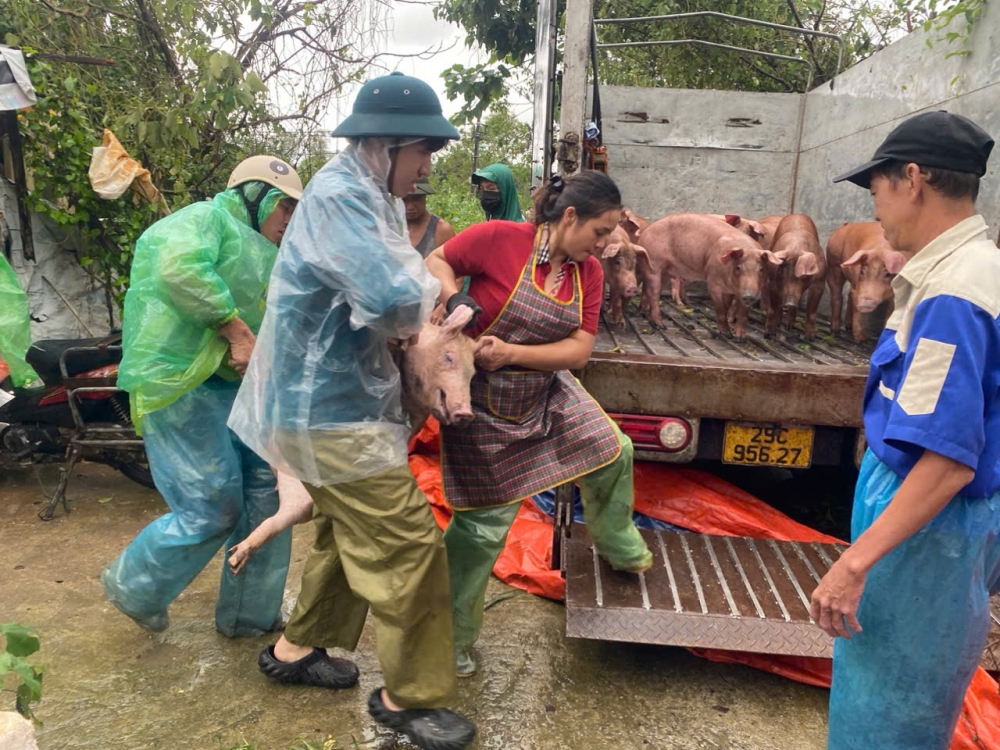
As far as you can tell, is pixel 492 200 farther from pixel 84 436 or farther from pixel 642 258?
pixel 84 436

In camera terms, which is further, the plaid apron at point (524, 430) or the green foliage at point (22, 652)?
the plaid apron at point (524, 430)

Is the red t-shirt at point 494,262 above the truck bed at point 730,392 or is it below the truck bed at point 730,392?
above

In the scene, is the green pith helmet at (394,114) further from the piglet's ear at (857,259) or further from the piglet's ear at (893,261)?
the piglet's ear at (893,261)

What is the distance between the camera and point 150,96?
6.21 m

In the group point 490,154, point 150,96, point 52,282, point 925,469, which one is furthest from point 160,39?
point 490,154

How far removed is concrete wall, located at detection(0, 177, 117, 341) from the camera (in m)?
5.45

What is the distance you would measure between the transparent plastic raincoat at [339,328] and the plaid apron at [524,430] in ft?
1.15

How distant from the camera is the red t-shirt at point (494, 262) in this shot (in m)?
2.51

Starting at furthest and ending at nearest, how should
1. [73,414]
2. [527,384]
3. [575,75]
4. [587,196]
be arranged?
[73,414] < [575,75] < [527,384] < [587,196]

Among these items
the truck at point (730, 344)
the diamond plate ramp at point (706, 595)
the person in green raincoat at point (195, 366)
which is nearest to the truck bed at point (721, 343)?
the truck at point (730, 344)

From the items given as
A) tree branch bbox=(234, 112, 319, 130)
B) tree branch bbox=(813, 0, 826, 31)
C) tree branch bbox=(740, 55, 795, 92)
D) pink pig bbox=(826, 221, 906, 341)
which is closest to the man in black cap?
pink pig bbox=(826, 221, 906, 341)

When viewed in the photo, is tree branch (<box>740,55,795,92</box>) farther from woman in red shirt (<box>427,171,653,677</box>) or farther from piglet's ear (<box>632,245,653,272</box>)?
woman in red shirt (<box>427,171,653,677</box>)

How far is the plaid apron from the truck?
445 millimetres

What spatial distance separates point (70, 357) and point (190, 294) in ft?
8.57
